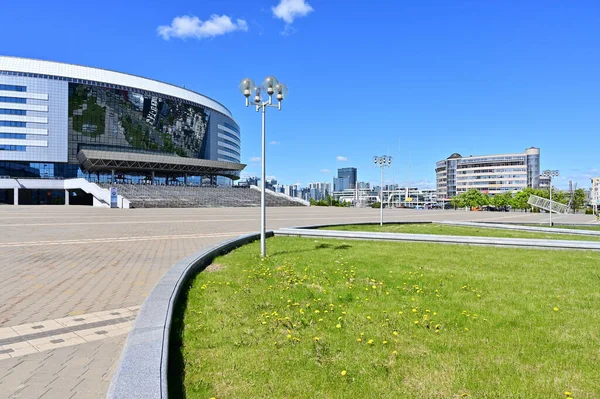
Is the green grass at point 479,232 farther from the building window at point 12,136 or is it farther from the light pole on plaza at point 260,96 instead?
the building window at point 12,136

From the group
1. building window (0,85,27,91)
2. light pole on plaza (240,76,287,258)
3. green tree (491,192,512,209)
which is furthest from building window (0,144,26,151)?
green tree (491,192,512,209)

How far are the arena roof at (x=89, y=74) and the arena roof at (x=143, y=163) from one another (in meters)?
20.0

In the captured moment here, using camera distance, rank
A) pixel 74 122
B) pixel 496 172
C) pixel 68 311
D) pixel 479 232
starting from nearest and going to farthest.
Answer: pixel 68 311, pixel 479 232, pixel 74 122, pixel 496 172

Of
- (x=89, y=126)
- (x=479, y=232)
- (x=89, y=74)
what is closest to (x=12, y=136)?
(x=89, y=126)

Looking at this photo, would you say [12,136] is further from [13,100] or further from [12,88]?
[12,88]

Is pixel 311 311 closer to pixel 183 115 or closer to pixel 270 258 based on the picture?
pixel 270 258

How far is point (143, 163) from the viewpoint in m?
75.9

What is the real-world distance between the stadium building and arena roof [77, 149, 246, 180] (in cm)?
18

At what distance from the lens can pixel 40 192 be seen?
71938 mm

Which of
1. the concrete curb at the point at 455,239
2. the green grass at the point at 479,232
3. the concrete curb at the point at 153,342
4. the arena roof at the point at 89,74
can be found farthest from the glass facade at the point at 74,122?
the concrete curb at the point at 153,342

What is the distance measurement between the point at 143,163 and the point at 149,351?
79233mm

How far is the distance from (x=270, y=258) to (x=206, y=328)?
5.55 meters

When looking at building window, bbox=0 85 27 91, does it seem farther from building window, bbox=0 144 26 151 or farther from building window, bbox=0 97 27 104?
building window, bbox=0 144 26 151

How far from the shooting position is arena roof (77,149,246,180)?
232 feet
